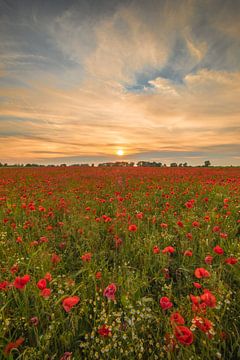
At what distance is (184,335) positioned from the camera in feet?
3.42

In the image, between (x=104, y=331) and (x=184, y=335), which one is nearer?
(x=184, y=335)

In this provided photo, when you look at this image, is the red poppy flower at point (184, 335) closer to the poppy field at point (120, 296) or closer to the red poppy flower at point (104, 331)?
the poppy field at point (120, 296)

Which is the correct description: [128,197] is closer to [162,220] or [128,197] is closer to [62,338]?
[162,220]

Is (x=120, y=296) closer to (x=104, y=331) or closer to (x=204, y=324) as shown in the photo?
(x=104, y=331)

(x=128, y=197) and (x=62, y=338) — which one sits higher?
(x=128, y=197)

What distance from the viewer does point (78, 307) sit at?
68.2 inches

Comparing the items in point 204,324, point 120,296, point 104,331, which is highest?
point 204,324

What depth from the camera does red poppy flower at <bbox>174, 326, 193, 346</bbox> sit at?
0.99m

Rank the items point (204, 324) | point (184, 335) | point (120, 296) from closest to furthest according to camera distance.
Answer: point (184, 335), point (204, 324), point (120, 296)

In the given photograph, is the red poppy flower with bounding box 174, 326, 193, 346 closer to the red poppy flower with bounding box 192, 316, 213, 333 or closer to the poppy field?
the poppy field

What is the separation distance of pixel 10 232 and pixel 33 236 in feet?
2.01

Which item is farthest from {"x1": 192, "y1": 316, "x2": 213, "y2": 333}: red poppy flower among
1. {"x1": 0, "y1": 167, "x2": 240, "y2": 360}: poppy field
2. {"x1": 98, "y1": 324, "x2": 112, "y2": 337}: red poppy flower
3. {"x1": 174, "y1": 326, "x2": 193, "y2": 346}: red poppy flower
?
{"x1": 98, "y1": 324, "x2": 112, "y2": 337}: red poppy flower

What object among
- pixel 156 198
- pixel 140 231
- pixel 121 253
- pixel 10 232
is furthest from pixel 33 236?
pixel 156 198

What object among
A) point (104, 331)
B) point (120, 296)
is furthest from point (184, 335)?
point (120, 296)
